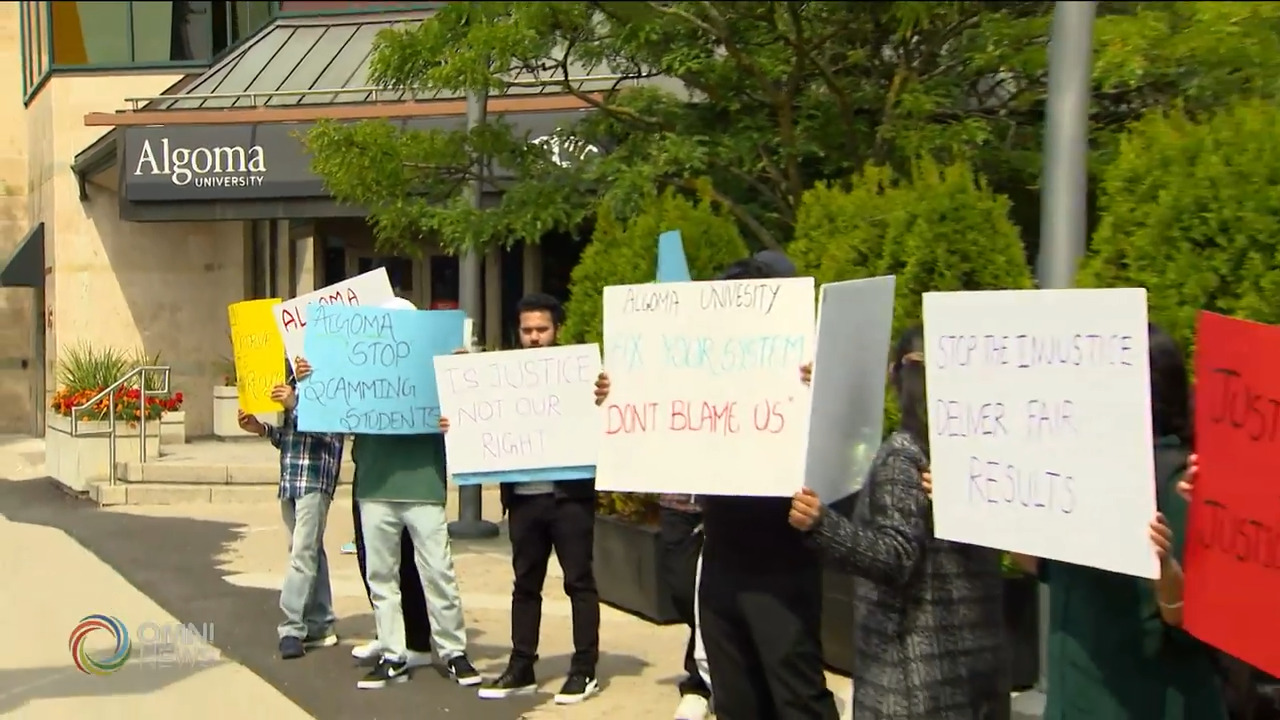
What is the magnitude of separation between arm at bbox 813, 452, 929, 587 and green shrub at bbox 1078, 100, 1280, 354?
1961 millimetres

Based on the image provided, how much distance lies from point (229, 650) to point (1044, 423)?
17.5 feet

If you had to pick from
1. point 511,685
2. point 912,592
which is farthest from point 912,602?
point 511,685

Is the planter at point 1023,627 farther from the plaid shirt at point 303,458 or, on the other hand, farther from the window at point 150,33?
the window at point 150,33

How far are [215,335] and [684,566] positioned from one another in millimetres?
15804

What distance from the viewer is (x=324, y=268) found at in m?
19.5

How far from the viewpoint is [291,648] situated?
6.93 meters

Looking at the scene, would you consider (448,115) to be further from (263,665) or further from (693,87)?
(263,665)

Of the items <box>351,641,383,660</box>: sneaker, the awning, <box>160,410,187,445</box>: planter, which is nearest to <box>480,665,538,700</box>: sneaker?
<box>351,641,383,660</box>: sneaker

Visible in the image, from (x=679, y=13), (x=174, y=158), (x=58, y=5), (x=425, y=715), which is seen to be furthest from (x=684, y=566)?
(x=58, y=5)

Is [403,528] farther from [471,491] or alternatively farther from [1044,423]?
[471,491]

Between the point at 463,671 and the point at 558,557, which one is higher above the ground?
the point at 558,557

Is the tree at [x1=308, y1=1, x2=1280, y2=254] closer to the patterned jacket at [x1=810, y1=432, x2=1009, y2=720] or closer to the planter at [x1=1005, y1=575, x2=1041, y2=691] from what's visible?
the planter at [x1=1005, y1=575, x2=1041, y2=691]

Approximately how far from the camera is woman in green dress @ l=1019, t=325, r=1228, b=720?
3055 millimetres
